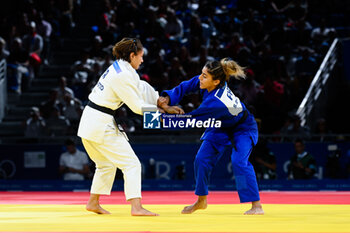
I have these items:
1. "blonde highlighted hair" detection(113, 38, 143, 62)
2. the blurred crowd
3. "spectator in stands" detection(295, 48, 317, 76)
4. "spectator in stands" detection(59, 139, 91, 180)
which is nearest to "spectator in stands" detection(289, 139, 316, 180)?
the blurred crowd

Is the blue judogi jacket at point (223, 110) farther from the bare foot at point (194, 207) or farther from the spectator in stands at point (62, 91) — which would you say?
the spectator in stands at point (62, 91)

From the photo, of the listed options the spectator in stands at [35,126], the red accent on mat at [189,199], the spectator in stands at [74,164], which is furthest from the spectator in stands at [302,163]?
the spectator in stands at [35,126]

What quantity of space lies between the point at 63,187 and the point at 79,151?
2.72 feet

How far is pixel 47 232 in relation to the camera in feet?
15.3

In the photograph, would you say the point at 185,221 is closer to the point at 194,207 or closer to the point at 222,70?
the point at 194,207

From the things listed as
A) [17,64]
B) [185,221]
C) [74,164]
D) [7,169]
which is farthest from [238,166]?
[17,64]

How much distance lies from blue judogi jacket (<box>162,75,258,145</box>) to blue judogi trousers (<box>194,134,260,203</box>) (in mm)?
77

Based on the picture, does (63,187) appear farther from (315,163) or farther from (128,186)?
(128,186)

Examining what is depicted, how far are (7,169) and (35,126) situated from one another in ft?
3.65

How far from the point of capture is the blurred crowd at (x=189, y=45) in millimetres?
14484

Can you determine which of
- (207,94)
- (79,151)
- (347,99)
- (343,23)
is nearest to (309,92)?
(347,99)

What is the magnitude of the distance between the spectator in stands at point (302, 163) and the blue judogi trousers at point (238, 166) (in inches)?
252

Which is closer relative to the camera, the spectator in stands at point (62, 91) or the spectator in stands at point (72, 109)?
the spectator in stands at point (72, 109)

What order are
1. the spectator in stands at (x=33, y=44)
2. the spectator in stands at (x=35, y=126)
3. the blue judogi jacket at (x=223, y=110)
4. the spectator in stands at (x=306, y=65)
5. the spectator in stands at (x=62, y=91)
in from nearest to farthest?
the blue judogi jacket at (x=223, y=110)
the spectator in stands at (x=35, y=126)
the spectator in stands at (x=62, y=91)
the spectator in stands at (x=306, y=65)
the spectator in stands at (x=33, y=44)
